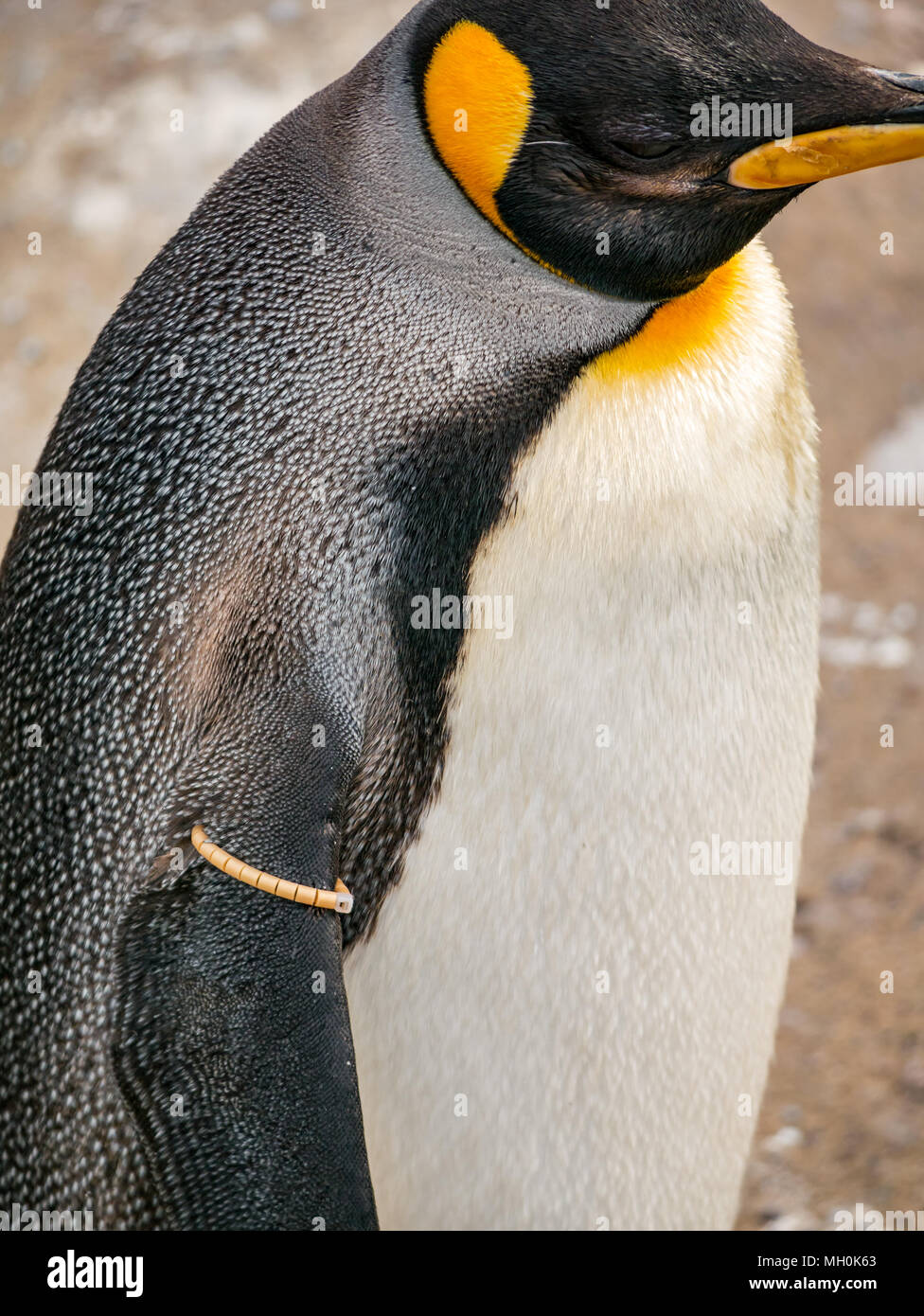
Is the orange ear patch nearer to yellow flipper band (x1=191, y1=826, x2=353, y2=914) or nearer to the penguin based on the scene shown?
the penguin

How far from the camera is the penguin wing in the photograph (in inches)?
33.3

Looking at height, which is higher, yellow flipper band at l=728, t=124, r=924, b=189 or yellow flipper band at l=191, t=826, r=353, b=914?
yellow flipper band at l=728, t=124, r=924, b=189

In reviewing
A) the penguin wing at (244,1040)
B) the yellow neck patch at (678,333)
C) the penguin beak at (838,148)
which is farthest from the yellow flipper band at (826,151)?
the penguin wing at (244,1040)

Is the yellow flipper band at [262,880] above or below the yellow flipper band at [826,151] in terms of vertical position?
below

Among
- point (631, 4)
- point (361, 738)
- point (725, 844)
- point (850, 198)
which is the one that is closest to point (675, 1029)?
point (725, 844)

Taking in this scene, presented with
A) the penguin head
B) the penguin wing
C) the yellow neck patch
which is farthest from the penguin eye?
the penguin wing

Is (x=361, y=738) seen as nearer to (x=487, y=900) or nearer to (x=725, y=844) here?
(x=487, y=900)

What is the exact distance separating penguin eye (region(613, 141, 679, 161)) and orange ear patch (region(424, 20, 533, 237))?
0.07 metres

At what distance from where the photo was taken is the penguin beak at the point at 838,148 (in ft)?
2.85

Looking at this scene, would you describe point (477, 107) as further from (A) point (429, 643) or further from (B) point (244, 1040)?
(B) point (244, 1040)

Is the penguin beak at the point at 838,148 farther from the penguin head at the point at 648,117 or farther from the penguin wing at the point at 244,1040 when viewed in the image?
the penguin wing at the point at 244,1040

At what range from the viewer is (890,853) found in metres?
2.11

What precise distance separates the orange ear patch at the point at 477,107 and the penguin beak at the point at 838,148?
16cm

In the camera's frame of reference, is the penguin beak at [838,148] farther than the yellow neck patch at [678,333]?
No
